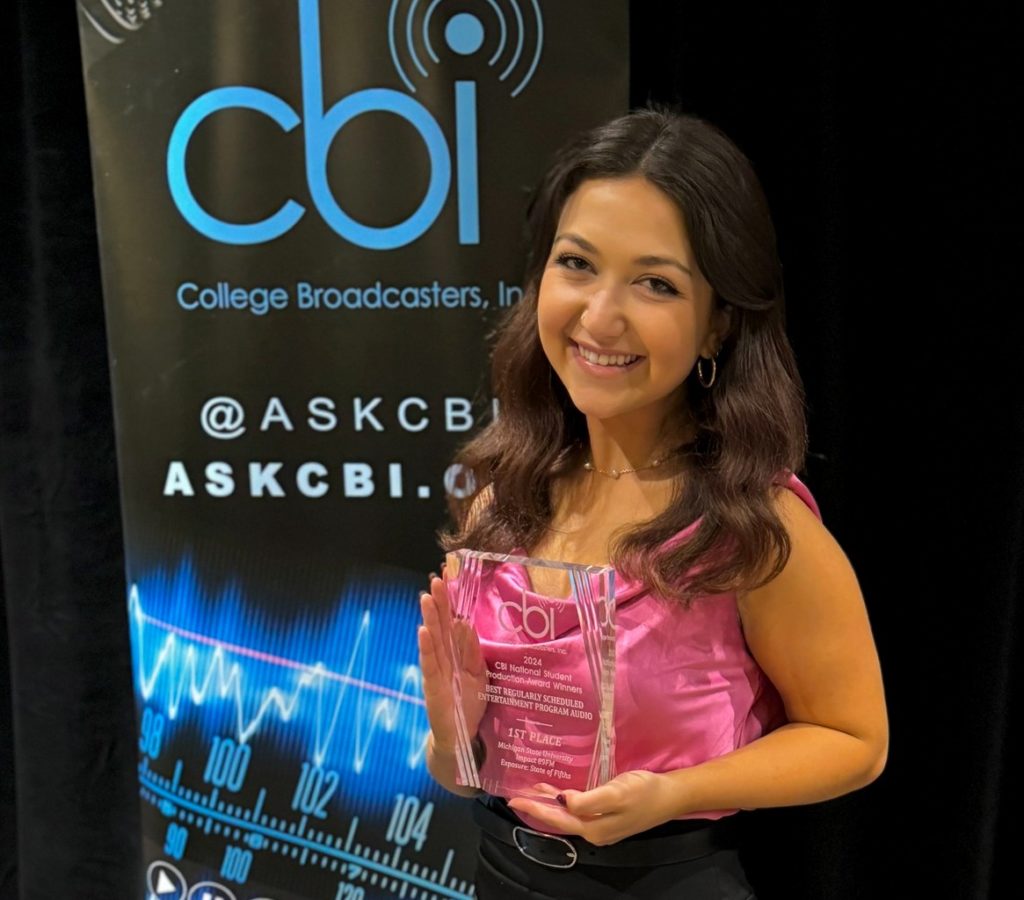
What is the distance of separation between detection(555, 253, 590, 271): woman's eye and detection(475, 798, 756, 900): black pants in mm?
764

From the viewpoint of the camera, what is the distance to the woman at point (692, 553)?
123cm

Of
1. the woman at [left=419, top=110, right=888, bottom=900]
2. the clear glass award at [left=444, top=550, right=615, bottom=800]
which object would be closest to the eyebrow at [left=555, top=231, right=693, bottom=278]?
the woman at [left=419, top=110, right=888, bottom=900]

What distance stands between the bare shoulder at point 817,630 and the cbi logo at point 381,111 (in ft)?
3.11

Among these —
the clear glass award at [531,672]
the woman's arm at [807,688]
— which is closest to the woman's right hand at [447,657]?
the clear glass award at [531,672]

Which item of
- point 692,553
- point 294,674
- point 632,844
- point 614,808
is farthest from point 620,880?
point 294,674

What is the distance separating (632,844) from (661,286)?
70 centimetres

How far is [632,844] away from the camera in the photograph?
1297 mm

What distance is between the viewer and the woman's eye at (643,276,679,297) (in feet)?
4.11

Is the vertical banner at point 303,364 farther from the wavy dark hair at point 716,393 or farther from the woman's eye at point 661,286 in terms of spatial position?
the woman's eye at point 661,286

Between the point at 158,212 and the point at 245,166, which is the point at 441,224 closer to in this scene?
the point at 245,166

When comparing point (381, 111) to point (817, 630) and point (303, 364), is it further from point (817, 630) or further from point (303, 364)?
point (817, 630)

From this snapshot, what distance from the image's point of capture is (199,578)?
2.05 meters

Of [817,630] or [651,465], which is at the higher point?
[651,465]

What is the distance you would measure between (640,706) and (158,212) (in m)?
1.31
